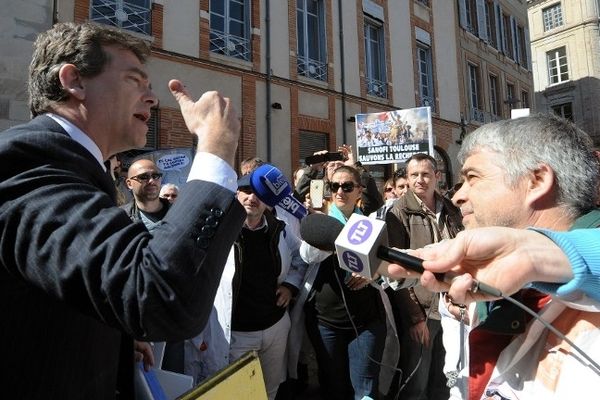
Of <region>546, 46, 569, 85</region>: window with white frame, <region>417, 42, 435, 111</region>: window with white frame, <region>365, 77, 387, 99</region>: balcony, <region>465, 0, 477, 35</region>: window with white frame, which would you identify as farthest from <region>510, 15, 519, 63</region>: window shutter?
<region>546, 46, 569, 85</region>: window with white frame

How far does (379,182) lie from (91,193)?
527 inches

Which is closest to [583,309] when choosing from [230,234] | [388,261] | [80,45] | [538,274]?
[538,274]

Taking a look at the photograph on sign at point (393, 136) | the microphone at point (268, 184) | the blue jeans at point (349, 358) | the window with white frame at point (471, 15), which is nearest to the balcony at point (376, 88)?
the photograph on sign at point (393, 136)

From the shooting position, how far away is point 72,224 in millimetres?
961

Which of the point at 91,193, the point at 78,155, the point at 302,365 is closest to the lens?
the point at 91,193

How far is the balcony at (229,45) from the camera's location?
10.5 metres

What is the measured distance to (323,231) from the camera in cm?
132

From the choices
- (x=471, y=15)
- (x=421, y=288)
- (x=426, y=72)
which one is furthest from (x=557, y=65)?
(x=421, y=288)

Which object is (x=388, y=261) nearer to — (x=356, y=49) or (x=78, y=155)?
(x=78, y=155)

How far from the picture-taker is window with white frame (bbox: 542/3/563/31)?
30.6 metres

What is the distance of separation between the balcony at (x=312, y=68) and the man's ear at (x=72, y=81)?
11.2 meters

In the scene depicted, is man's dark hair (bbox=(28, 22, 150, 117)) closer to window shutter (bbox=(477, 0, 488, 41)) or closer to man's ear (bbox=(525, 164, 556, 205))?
man's ear (bbox=(525, 164, 556, 205))

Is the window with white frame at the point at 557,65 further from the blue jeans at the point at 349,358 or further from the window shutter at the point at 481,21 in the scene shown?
the blue jeans at the point at 349,358

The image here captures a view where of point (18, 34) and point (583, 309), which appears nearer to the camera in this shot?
point (583, 309)
